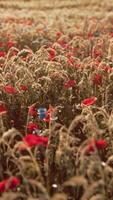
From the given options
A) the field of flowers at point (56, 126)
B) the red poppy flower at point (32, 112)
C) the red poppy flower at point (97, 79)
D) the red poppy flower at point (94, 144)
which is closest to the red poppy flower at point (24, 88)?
the field of flowers at point (56, 126)


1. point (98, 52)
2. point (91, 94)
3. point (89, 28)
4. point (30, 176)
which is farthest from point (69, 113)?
point (89, 28)

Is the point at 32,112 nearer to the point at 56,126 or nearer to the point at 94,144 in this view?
the point at 56,126

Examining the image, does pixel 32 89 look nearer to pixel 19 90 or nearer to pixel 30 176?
pixel 19 90

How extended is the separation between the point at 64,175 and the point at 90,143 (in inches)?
26.3

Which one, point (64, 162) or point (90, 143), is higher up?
point (90, 143)

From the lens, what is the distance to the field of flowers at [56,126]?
2627 mm

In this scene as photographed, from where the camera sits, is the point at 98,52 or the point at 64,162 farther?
the point at 98,52

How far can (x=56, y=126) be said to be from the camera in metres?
3.59

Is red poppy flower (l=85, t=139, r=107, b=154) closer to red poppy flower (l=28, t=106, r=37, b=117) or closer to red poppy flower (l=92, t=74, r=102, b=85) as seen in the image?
red poppy flower (l=28, t=106, r=37, b=117)

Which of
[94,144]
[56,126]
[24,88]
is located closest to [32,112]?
[56,126]

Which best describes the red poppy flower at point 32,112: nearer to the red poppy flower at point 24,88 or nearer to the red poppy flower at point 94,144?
the red poppy flower at point 24,88

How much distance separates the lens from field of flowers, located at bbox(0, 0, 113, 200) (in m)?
2.63

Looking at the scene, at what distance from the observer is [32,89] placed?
4293 millimetres

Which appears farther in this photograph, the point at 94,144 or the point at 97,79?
the point at 97,79
